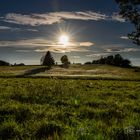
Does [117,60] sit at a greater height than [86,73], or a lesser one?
greater

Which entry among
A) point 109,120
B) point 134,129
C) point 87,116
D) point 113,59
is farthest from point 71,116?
point 113,59

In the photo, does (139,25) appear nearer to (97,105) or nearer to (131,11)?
(131,11)

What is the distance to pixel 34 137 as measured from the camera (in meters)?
7.50

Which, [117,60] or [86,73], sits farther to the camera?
[117,60]

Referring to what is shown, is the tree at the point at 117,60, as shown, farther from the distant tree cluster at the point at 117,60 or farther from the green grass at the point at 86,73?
the green grass at the point at 86,73

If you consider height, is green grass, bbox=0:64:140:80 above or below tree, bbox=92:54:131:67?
below

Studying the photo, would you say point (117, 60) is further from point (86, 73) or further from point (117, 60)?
point (86, 73)

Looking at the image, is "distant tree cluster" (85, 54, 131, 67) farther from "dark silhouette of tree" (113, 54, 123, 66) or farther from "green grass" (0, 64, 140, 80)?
"green grass" (0, 64, 140, 80)

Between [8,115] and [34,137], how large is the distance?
2692mm

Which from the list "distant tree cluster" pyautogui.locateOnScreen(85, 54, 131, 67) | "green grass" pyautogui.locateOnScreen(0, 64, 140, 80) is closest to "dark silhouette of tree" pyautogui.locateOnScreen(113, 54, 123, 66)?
"distant tree cluster" pyautogui.locateOnScreen(85, 54, 131, 67)

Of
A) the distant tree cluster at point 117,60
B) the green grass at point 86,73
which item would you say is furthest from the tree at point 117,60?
the green grass at point 86,73

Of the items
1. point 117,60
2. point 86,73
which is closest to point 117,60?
point 117,60

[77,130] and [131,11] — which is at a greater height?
[131,11]

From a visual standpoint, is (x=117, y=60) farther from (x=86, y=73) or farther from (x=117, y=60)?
(x=86, y=73)
